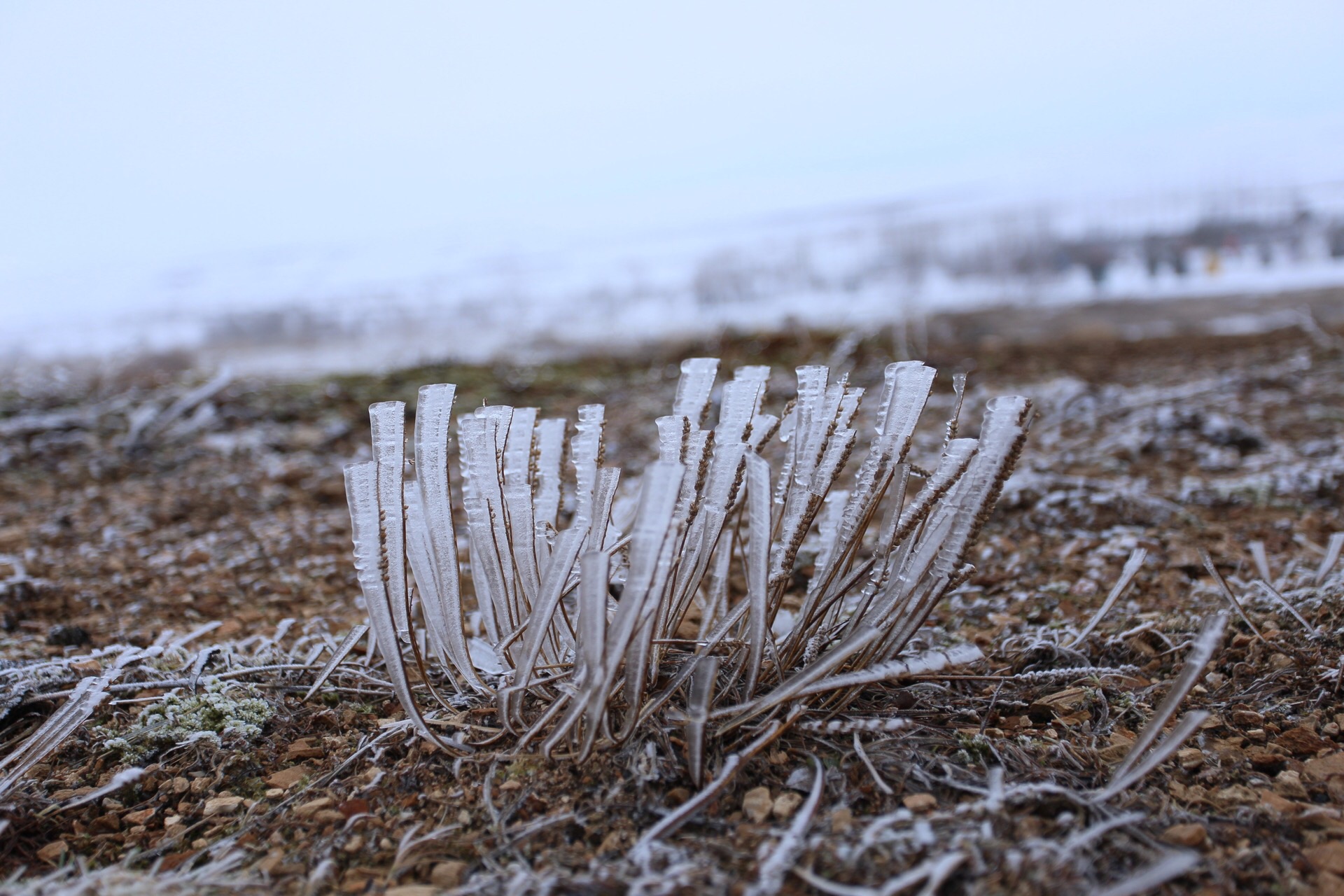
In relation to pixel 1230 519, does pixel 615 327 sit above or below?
above

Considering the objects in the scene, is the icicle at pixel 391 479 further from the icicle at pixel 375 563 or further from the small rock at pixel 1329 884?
the small rock at pixel 1329 884

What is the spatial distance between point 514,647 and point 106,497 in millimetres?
2740

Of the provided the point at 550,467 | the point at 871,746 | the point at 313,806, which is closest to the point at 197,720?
the point at 313,806

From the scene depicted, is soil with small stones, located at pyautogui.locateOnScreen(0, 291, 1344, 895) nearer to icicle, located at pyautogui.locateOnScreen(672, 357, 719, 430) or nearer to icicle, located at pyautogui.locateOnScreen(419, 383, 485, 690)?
icicle, located at pyautogui.locateOnScreen(419, 383, 485, 690)

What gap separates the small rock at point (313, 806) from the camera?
48.5 inches

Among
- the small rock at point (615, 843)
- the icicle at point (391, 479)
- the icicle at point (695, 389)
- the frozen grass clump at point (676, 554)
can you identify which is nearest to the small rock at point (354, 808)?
the frozen grass clump at point (676, 554)

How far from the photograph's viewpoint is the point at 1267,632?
1661 millimetres

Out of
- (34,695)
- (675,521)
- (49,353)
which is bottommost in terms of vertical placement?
(34,695)

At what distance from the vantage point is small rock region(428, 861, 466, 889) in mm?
1071

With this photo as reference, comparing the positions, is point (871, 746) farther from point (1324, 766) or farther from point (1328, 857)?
point (1324, 766)

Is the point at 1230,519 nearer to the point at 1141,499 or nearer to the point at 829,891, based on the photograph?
the point at 1141,499

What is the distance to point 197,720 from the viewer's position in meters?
1.49

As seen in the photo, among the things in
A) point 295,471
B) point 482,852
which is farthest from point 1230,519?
point 295,471

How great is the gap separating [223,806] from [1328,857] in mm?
1421
